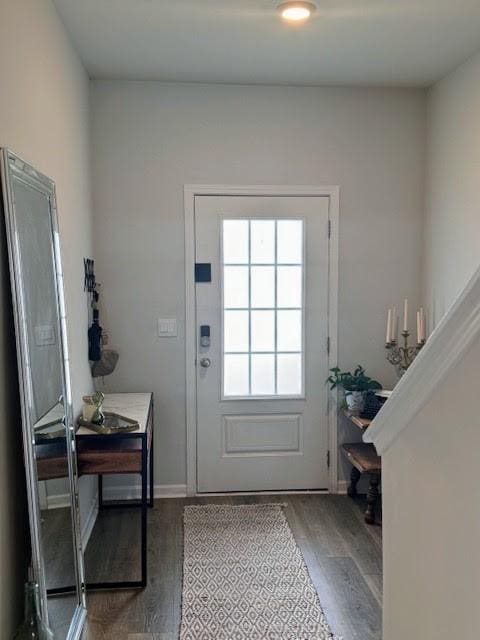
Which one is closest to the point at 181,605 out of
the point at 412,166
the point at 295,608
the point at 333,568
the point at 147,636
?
the point at 147,636

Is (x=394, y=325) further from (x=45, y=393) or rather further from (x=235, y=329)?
(x=45, y=393)

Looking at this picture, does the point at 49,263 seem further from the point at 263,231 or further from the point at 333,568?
the point at 333,568

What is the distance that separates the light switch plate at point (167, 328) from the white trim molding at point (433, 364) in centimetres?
226

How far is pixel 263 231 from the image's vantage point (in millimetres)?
3885

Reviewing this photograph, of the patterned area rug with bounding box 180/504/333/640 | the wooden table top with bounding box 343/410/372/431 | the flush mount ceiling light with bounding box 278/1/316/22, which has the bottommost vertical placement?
the patterned area rug with bounding box 180/504/333/640

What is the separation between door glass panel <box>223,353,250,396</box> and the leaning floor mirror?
1475 mm

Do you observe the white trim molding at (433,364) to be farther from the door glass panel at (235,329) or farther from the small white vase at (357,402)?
the door glass panel at (235,329)

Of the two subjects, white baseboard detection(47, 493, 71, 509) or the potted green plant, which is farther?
the potted green plant

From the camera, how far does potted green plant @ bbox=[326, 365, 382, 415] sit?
3797 mm

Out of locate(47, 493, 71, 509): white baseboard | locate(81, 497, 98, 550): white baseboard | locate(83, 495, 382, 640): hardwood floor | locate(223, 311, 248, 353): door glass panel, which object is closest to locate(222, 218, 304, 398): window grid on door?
locate(223, 311, 248, 353): door glass panel

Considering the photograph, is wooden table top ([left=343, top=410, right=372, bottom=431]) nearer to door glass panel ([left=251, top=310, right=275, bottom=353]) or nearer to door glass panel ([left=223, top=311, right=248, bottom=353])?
door glass panel ([left=251, top=310, right=275, bottom=353])

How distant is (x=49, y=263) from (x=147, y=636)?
1.58 meters

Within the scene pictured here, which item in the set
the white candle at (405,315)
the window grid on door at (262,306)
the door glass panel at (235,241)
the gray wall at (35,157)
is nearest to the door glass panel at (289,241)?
the window grid on door at (262,306)

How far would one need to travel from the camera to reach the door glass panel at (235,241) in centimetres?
387
